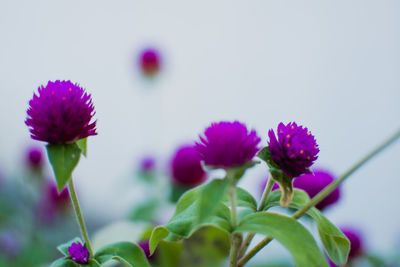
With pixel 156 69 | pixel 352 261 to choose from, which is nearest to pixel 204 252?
pixel 352 261

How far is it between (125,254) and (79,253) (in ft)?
0.15

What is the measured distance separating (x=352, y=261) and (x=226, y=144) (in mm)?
571

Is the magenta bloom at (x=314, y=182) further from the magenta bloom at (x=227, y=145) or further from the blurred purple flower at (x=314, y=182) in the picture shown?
the magenta bloom at (x=227, y=145)

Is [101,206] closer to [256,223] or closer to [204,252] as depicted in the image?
[204,252]

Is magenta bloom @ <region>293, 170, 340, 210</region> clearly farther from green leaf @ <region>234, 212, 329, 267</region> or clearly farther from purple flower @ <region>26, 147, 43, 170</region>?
purple flower @ <region>26, 147, 43, 170</region>

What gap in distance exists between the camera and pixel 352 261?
82cm

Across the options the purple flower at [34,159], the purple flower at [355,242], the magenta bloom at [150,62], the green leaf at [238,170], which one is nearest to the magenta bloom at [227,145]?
the green leaf at [238,170]

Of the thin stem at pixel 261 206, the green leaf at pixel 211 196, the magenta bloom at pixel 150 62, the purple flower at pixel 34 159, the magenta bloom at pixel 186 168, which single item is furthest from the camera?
the magenta bloom at pixel 150 62

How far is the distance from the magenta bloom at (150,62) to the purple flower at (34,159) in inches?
18.3

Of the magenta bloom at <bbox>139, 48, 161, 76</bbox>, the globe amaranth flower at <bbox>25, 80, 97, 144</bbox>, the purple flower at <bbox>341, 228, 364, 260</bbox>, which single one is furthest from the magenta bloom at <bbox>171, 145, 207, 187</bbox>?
the globe amaranth flower at <bbox>25, 80, 97, 144</bbox>

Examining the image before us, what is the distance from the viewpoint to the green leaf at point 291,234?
0.36 meters

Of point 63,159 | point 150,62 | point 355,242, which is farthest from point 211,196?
point 150,62

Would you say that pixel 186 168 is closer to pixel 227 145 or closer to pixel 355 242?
pixel 355 242

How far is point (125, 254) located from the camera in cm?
44
